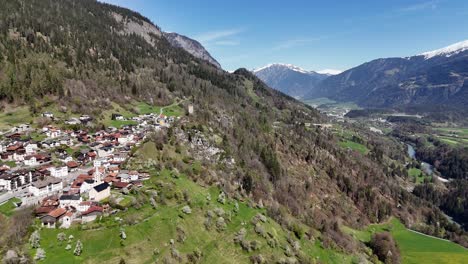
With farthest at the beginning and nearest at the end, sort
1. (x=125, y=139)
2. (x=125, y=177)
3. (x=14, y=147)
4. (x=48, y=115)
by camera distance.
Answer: (x=48, y=115) → (x=125, y=139) → (x=14, y=147) → (x=125, y=177)

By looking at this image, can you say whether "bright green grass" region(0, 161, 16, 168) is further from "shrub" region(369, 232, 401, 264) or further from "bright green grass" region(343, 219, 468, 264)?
"shrub" region(369, 232, 401, 264)

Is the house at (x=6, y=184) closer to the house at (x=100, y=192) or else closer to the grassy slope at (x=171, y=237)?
the house at (x=100, y=192)

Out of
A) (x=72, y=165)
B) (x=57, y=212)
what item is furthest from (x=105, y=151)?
(x=57, y=212)

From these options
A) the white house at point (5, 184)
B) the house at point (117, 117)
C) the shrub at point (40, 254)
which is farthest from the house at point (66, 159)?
the house at point (117, 117)

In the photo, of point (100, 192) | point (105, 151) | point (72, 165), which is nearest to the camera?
point (100, 192)

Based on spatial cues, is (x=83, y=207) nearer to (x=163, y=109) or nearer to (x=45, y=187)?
(x=45, y=187)

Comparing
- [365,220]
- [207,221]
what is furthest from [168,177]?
[365,220]
